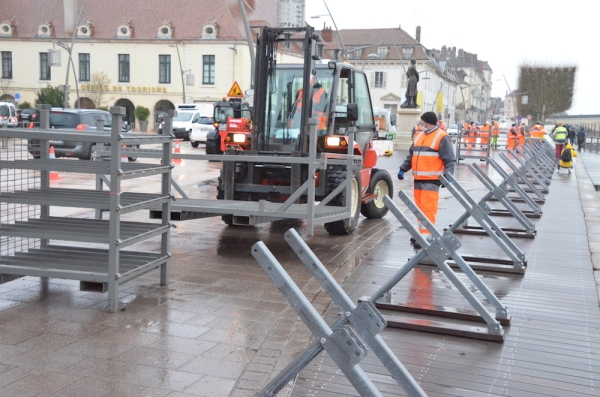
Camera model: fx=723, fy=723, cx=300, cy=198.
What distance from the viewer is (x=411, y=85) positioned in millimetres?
34406

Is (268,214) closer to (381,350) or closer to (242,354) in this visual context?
(242,354)

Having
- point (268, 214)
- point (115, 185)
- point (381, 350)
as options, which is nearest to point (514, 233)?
point (268, 214)

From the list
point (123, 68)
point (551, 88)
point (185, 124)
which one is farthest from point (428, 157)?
point (551, 88)

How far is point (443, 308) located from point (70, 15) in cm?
6401

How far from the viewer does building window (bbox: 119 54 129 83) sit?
6378 cm

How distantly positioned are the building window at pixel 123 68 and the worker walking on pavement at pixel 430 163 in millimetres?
57813

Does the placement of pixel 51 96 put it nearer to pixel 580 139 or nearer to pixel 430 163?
pixel 580 139

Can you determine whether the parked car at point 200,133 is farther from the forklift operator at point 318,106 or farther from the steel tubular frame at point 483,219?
the steel tubular frame at point 483,219

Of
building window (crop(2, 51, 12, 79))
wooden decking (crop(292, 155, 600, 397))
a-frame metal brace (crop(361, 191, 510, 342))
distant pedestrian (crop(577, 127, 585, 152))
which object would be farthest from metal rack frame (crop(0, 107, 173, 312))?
building window (crop(2, 51, 12, 79))

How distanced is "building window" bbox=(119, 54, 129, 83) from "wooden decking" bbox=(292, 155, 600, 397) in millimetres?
57440

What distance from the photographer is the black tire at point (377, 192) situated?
1222 cm

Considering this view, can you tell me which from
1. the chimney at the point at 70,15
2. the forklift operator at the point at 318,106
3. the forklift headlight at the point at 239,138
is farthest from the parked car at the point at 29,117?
the chimney at the point at 70,15

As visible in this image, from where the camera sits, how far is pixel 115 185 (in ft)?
19.2

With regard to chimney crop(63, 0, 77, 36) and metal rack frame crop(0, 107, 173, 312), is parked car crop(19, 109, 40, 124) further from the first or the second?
chimney crop(63, 0, 77, 36)
